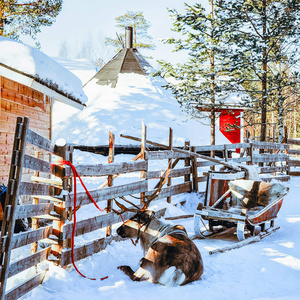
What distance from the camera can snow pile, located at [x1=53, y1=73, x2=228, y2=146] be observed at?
1936cm

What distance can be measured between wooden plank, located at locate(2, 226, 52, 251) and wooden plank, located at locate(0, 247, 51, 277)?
16 cm

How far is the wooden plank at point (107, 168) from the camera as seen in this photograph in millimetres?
4664

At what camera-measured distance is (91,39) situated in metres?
78.4

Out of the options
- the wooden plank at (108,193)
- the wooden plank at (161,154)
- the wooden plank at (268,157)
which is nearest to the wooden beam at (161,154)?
the wooden plank at (161,154)

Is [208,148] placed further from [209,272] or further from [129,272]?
[129,272]

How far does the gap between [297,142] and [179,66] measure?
21.7 feet

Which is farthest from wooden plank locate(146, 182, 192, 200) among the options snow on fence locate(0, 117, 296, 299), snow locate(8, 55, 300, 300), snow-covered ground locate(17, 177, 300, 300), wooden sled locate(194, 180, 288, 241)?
snow-covered ground locate(17, 177, 300, 300)

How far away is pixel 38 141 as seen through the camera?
11.9 feet

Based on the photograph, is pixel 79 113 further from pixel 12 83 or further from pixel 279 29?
pixel 12 83

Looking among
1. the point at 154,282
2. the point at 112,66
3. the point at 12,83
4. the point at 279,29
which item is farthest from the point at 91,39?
the point at 154,282

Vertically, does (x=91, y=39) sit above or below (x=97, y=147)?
above

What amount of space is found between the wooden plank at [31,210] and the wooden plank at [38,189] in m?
0.15

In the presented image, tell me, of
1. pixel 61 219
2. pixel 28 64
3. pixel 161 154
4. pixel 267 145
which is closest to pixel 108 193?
pixel 61 219

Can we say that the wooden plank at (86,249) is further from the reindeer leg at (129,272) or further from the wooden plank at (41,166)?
the wooden plank at (41,166)
